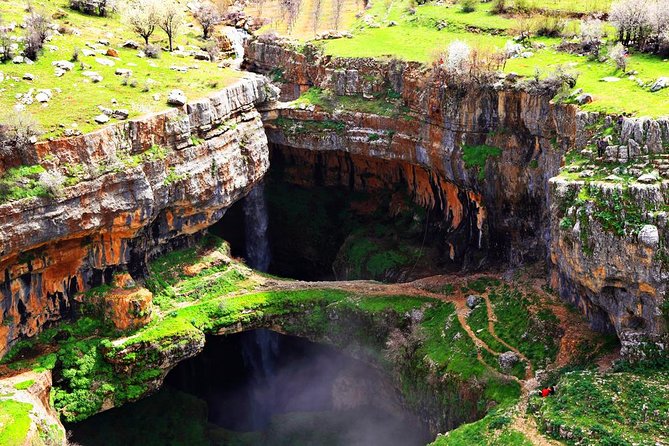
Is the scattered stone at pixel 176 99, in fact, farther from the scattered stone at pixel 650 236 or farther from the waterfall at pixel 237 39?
the scattered stone at pixel 650 236

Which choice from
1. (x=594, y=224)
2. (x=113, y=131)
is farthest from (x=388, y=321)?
(x=113, y=131)

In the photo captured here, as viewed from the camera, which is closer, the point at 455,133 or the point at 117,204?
the point at 117,204

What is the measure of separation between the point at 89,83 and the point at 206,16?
20692mm

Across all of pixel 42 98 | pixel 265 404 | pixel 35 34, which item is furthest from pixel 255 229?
pixel 35 34

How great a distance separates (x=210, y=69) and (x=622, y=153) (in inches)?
989

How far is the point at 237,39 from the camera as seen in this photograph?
59.4 m

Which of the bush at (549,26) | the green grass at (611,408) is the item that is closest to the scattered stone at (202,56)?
the bush at (549,26)

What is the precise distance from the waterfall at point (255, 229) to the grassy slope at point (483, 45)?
34.0 ft

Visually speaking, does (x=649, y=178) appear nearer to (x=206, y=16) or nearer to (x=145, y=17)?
(x=145, y=17)

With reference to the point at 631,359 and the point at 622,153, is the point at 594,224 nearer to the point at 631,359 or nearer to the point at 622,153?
the point at 622,153

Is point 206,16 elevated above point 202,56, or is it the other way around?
point 206,16

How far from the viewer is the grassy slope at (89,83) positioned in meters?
36.9

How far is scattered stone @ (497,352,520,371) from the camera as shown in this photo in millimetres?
33594

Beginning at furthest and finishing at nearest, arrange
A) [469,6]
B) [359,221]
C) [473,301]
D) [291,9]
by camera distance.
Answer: [291,9] → [469,6] → [359,221] → [473,301]
